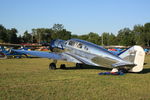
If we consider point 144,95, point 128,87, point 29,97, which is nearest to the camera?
point 29,97

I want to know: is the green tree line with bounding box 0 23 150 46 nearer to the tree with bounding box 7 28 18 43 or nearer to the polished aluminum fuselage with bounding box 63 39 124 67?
the tree with bounding box 7 28 18 43

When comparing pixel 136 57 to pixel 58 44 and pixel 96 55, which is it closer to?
pixel 96 55

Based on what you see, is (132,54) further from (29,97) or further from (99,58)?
(29,97)

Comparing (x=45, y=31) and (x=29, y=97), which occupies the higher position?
(x=45, y=31)

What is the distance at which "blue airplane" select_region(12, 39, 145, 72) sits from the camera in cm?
1085

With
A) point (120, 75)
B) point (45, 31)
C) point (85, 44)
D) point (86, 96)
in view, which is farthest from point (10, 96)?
point (45, 31)

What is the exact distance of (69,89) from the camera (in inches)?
291

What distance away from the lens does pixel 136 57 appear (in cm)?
1080

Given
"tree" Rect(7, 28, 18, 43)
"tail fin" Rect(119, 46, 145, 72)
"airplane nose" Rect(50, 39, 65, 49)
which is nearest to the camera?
"tail fin" Rect(119, 46, 145, 72)

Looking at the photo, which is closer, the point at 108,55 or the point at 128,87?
the point at 128,87

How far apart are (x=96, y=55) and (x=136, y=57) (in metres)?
2.40

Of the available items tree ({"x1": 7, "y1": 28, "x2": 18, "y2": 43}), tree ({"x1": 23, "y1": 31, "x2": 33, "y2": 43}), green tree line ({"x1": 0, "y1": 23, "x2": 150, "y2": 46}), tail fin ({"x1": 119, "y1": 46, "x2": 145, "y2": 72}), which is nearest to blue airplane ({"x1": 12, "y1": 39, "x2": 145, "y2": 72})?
tail fin ({"x1": 119, "y1": 46, "x2": 145, "y2": 72})

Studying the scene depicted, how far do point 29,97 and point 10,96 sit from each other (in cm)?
58

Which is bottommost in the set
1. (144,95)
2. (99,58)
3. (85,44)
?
(144,95)
